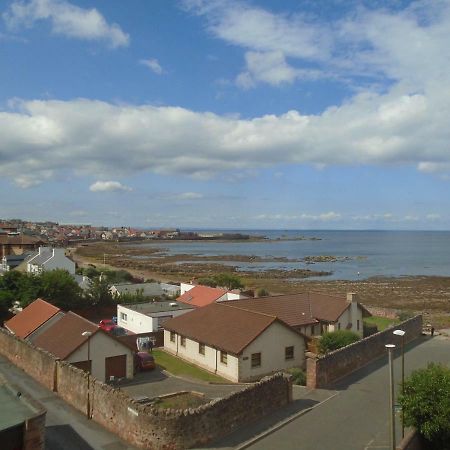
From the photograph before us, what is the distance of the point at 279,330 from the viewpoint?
28703 mm

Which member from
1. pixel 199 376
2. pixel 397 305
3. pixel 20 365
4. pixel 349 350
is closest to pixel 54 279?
pixel 20 365

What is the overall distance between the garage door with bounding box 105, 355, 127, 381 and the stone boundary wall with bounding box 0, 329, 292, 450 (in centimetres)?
344

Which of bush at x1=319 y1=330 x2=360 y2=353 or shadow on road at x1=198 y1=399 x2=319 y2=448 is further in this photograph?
bush at x1=319 y1=330 x2=360 y2=353

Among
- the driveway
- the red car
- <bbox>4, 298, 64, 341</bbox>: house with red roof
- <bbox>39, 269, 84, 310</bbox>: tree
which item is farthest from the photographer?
<bbox>39, 269, 84, 310</bbox>: tree

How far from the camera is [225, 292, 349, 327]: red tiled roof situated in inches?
1347

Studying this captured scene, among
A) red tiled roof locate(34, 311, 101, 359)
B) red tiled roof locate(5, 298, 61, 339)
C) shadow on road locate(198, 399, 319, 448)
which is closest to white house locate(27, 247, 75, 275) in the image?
red tiled roof locate(5, 298, 61, 339)

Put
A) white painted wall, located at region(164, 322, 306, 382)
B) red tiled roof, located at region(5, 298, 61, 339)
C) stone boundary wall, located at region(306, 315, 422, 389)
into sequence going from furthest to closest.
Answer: red tiled roof, located at region(5, 298, 61, 339)
white painted wall, located at region(164, 322, 306, 382)
stone boundary wall, located at region(306, 315, 422, 389)

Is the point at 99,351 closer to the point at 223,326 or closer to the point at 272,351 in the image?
the point at 223,326

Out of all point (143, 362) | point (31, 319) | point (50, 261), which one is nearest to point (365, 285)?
point (50, 261)

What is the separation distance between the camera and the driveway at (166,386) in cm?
2408

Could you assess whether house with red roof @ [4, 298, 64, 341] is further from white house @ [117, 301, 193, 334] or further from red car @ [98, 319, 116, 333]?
white house @ [117, 301, 193, 334]

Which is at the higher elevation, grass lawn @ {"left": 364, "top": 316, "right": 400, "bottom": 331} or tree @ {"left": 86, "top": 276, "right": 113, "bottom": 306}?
tree @ {"left": 86, "top": 276, "right": 113, "bottom": 306}

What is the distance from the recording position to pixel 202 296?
44.4 meters

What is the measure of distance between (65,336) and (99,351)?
107 inches
